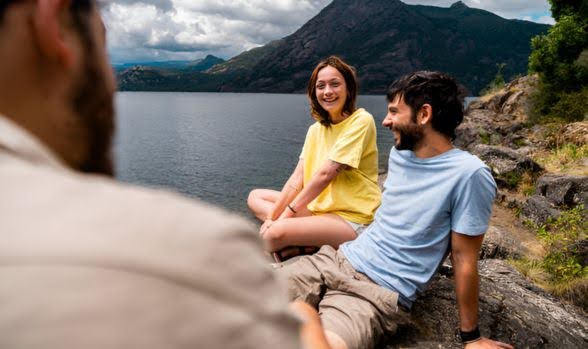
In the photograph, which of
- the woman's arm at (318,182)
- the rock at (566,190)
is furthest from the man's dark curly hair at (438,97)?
the rock at (566,190)

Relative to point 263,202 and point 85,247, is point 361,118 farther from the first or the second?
point 85,247

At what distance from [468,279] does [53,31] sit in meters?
2.74

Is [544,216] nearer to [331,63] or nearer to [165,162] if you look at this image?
[331,63]

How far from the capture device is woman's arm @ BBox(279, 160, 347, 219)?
163 inches

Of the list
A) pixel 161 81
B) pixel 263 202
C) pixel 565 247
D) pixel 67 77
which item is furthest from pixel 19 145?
pixel 161 81

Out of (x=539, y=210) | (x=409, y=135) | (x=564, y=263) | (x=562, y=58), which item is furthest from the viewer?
(x=562, y=58)

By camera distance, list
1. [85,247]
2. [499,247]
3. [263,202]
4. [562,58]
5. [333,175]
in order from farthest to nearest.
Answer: [562,58]
[499,247]
[263,202]
[333,175]
[85,247]

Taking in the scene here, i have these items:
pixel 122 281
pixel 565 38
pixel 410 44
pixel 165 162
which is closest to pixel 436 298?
pixel 122 281

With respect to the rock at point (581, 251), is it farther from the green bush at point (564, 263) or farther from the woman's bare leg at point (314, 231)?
the woman's bare leg at point (314, 231)

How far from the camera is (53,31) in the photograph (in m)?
0.78

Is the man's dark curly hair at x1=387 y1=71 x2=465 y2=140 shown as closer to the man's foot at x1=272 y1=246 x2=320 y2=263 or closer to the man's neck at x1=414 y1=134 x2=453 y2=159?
the man's neck at x1=414 y1=134 x2=453 y2=159

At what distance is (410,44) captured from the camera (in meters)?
197

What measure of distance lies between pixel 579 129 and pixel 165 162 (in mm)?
15455

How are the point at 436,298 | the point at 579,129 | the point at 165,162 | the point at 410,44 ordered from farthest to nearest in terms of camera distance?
the point at 410,44 < the point at 165,162 < the point at 579,129 < the point at 436,298
